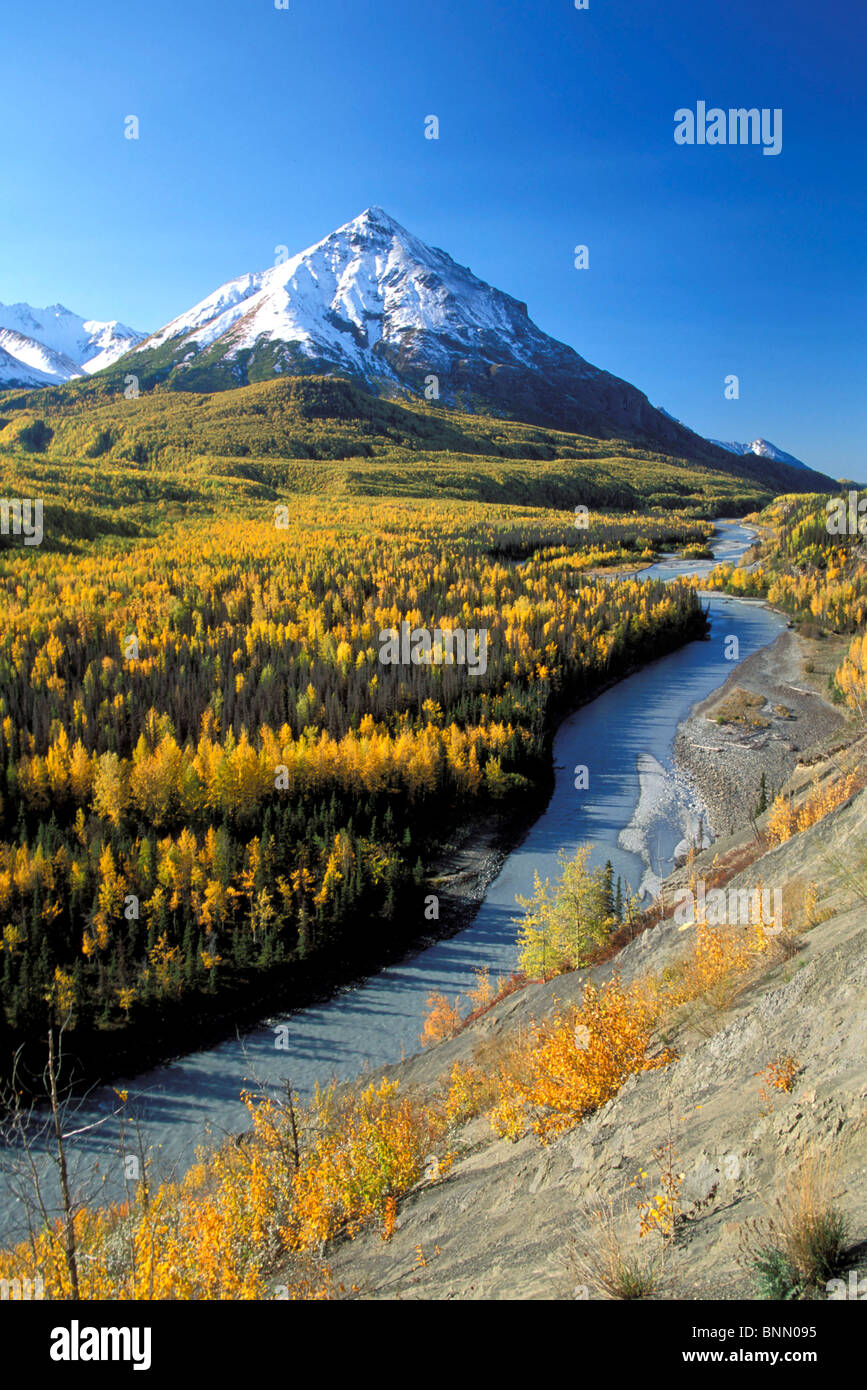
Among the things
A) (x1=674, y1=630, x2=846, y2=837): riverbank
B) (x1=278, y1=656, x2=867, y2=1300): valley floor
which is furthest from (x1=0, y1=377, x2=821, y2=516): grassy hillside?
(x1=278, y1=656, x2=867, y2=1300): valley floor

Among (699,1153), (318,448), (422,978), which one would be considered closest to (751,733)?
(422,978)

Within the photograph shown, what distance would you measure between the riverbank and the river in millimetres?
1114

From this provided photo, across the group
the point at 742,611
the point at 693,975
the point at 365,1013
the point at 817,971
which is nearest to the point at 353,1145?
the point at 693,975

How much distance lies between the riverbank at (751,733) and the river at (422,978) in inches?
43.8

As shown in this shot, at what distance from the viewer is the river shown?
1598 centimetres

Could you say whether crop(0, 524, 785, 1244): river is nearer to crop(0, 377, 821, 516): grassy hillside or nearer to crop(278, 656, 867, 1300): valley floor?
crop(278, 656, 867, 1300): valley floor

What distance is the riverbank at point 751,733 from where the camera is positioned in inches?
1220

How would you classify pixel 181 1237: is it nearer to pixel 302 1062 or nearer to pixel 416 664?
pixel 302 1062

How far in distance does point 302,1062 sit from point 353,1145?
7.86 meters

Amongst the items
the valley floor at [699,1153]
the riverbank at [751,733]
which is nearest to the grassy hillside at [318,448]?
the riverbank at [751,733]

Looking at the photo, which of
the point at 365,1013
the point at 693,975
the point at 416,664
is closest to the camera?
the point at 693,975

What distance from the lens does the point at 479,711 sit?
3612 centimetres

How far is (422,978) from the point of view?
21.0m

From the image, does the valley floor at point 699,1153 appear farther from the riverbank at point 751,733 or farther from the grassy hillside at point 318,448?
the grassy hillside at point 318,448
